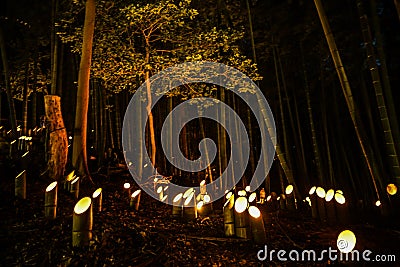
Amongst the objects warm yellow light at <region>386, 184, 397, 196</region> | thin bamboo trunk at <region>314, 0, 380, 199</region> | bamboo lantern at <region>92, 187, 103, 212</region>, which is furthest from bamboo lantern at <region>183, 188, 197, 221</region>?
warm yellow light at <region>386, 184, 397, 196</region>

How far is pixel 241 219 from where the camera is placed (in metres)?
3.19

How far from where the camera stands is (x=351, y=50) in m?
7.18

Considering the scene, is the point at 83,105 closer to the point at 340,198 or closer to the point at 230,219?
the point at 230,219

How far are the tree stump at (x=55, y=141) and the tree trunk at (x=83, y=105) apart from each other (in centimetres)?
26

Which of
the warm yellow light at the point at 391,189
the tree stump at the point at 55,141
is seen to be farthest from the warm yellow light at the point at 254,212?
the tree stump at the point at 55,141

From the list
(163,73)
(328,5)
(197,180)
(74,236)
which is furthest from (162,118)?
(74,236)

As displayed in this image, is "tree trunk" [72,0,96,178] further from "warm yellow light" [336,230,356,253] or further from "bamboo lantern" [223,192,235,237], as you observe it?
"warm yellow light" [336,230,356,253]

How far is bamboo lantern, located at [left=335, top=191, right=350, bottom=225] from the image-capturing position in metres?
4.01

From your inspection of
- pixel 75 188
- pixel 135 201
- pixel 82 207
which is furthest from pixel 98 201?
pixel 82 207

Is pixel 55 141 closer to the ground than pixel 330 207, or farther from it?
farther from it

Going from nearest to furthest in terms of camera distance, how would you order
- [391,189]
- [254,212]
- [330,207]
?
[254,212] → [330,207] → [391,189]

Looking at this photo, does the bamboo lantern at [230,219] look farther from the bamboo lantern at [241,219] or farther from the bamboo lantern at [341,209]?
the bamboo lantern at [341,209]

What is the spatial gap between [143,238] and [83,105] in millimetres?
3083

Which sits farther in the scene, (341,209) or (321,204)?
(321,204)
